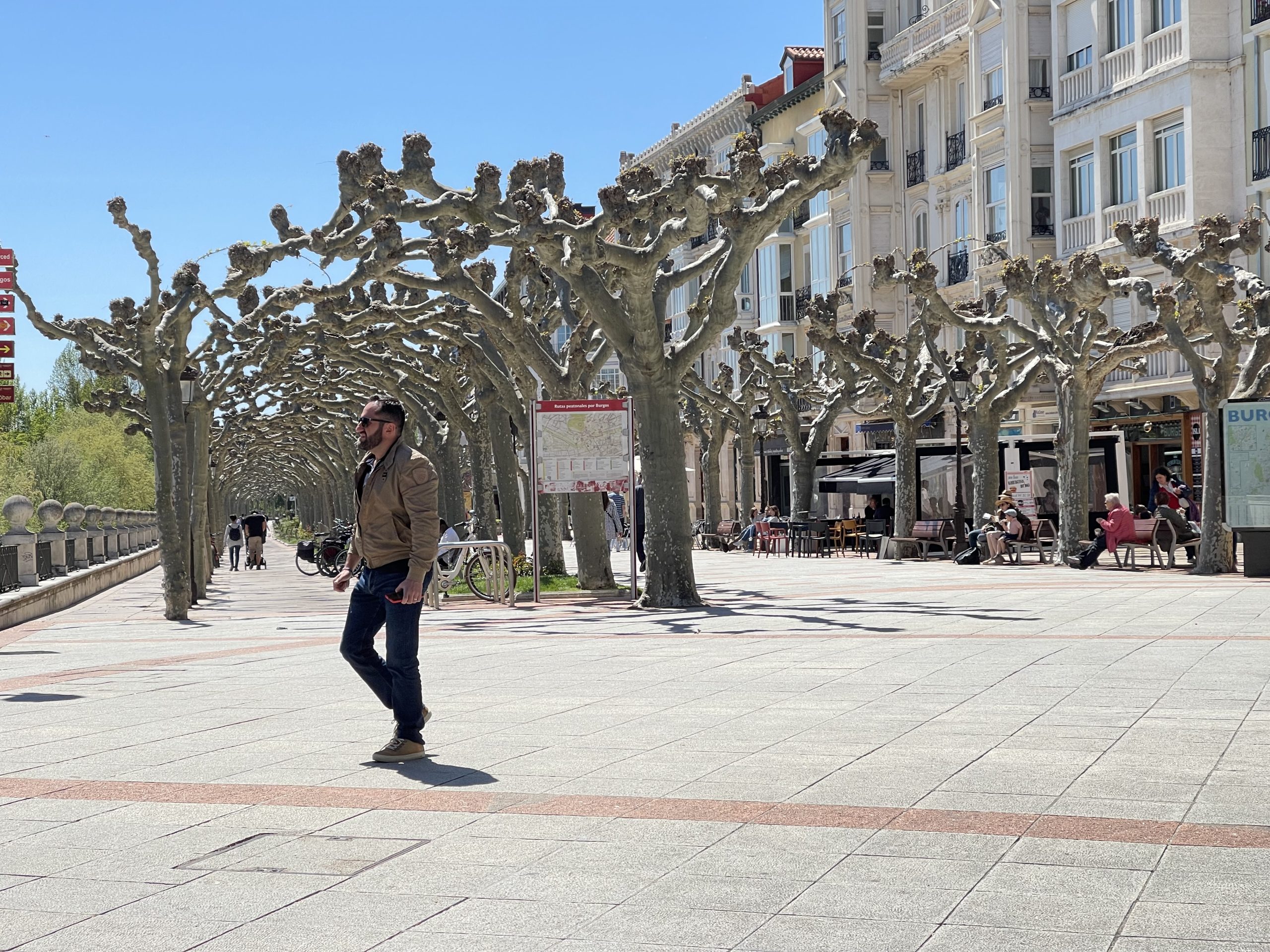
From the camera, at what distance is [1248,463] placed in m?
20.5

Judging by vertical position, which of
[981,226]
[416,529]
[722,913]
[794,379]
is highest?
[981,226]

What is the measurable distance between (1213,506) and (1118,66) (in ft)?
61.5

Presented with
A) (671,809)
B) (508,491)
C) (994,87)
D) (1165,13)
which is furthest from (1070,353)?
(671,809)

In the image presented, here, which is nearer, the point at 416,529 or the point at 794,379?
the point at 416,529

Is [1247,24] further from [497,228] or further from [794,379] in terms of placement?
[497,228]

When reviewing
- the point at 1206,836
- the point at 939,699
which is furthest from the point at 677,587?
the point at 1206,836

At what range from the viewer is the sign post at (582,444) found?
64.4 ft

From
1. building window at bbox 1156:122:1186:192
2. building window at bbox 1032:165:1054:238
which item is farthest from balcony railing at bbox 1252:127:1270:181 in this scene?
building window at bbox 1032:165:1054:238

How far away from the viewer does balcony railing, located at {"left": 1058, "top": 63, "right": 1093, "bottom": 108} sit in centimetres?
3866

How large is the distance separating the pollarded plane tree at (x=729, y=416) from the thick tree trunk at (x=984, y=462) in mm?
10418

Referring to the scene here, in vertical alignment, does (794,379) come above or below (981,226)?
below

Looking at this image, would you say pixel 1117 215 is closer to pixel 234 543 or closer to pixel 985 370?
pixel 985 370

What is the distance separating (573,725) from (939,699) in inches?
83.4

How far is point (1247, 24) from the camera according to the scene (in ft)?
112
